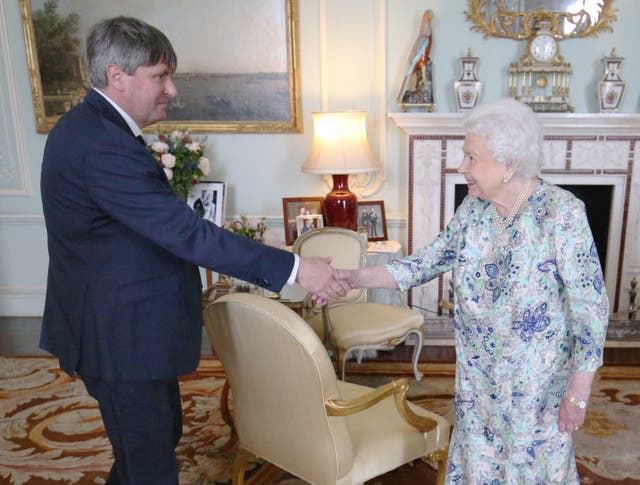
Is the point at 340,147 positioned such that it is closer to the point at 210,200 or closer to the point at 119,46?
the point at 210,200

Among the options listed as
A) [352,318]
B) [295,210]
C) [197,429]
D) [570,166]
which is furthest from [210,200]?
[570,166]

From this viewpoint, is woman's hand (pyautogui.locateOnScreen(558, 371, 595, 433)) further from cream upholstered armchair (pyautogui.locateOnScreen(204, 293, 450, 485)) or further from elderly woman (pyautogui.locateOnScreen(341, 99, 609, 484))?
cream upholstered armchair (pyautogui.locateOnScreen(204, 293, 450, 485))

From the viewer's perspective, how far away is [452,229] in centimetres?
182

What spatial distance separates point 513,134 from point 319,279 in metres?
0.73

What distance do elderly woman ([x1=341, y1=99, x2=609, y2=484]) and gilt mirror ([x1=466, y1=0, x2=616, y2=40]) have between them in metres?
Answer: 2.57

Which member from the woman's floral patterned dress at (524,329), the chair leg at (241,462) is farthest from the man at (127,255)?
the woman's floral patterned dress at (524,329)

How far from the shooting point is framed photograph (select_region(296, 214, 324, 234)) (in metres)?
3.99

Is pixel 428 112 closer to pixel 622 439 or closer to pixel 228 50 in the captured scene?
pixel 228 50

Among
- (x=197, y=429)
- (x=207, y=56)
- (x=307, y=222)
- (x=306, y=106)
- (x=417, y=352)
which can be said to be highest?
(x=207, y=56)

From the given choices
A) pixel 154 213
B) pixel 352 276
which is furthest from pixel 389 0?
pixel 154 213

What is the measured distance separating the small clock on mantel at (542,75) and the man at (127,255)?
2.82 meters

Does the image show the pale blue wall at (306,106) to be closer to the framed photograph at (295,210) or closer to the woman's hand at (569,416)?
the framed photograph at (295,210)

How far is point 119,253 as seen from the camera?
159cm

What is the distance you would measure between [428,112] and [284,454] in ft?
9.22
